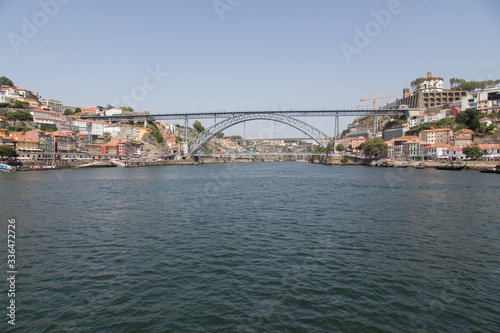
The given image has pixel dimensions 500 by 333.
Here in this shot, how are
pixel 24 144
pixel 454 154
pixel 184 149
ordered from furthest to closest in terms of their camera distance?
pixel 184 149 → pixel 454 154 → pixel 24 144

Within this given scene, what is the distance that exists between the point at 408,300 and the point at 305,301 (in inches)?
51.8

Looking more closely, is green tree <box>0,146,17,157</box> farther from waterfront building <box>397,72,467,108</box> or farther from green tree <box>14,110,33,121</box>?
waterfront building <box>397,72,467,108</box>

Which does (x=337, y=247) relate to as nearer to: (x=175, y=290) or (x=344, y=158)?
(x=175, y=290)

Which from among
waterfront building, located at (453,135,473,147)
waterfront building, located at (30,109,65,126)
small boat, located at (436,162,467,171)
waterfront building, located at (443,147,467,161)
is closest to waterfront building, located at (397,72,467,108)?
waterfront building, located at (453,135,473,147)

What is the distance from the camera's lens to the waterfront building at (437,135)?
41000 mm

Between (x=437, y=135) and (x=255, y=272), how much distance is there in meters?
46.5

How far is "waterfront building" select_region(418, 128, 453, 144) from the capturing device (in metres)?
41.0

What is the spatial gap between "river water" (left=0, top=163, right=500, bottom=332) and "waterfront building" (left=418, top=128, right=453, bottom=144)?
126ft

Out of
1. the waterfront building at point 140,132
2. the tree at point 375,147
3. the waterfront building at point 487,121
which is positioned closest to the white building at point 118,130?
the waterfront building at point 140,132

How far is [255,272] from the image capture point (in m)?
4.52

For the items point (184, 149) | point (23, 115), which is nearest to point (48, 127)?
point (23, 115)

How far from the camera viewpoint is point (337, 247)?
5656 mm

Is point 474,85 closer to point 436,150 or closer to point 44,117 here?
point 436,150

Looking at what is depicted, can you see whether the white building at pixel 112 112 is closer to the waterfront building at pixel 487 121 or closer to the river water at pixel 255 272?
the river water at pixel 255 272
